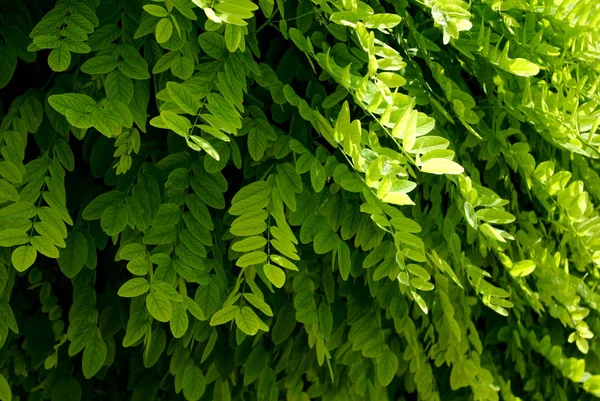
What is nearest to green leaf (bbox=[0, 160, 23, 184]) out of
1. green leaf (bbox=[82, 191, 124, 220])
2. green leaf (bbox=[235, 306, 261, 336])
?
green leaf (bbox=[82, 191, 124, 220])

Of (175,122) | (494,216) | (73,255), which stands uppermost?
(175,122)

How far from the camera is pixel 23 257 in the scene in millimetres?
872

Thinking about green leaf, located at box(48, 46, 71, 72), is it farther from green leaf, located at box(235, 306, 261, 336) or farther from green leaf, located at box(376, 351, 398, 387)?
green leaf, located at box(376, 351, 398, 387)

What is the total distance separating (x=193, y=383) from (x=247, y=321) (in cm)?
27

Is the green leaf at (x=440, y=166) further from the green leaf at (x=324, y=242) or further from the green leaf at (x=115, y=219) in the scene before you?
the green leaf at (x=115, y=219)

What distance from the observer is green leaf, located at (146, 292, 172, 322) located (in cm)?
91

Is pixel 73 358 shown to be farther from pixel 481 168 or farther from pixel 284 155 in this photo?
pixel 481 168

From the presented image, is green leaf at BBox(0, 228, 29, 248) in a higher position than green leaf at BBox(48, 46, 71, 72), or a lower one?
lower

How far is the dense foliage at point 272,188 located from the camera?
3.01 feet

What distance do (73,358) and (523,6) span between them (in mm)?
1024

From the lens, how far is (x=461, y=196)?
1.12 m

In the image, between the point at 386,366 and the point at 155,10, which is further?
the point at 386,366

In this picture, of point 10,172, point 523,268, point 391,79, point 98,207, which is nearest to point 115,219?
point 98,207

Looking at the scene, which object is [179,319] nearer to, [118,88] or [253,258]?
[253,258]
